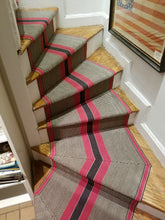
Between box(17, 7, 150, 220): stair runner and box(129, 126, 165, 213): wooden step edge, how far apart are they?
0.12 ft

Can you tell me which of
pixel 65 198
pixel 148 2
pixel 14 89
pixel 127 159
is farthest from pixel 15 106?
pixel 148 2

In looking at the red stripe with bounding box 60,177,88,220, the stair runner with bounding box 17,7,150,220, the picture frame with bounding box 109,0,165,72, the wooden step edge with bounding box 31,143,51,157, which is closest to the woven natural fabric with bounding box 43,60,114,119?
the stair runner with bounding box 17,7,150,220

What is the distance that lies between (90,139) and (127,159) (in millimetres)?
319

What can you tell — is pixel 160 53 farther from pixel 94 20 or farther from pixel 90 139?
pixel 94 20

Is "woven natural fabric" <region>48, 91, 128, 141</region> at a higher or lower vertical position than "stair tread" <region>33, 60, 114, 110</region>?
lower

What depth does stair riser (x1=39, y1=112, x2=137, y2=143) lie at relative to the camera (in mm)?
1373

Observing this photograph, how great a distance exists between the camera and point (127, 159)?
134 centimetres

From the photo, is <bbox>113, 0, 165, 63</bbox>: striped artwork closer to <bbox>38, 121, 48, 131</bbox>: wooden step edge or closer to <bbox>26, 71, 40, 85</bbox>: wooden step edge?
<bbox>26, 71, 40, 85</bbox>: wooden step edge

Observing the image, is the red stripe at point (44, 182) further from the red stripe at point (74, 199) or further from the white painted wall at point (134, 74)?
the white painted wall at point (134, 74)

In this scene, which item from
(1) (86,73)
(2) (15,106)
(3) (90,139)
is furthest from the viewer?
(1) (86,73)

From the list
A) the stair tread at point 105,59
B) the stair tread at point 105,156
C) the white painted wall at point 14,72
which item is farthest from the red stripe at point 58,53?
the stair tread at point 105,156

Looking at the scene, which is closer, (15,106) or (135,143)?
(15,106)

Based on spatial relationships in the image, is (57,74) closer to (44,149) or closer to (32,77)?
(32,77)

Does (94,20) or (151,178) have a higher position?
(94,20)
